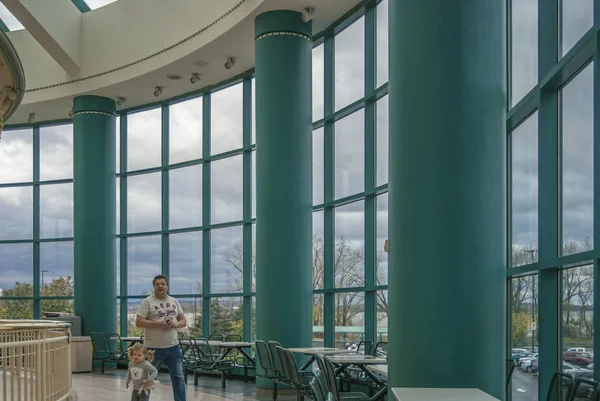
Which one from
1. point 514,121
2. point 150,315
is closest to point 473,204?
point 514,121

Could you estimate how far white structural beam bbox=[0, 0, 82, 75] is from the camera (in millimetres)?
13539

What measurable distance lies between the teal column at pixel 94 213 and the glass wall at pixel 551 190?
10747 mm

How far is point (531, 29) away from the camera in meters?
6.43

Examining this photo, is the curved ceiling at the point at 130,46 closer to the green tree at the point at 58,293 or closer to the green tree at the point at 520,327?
the green tree at the point at 58,293

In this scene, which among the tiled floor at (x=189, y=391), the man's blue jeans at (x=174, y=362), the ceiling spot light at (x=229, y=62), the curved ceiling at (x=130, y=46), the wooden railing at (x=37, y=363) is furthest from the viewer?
the ceiling spot light at (x=229, y=62)

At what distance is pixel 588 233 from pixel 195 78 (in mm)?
10145

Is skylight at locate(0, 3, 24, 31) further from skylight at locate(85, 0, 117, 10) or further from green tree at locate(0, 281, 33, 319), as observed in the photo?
green tree at locate(0, 281, 33, 319)

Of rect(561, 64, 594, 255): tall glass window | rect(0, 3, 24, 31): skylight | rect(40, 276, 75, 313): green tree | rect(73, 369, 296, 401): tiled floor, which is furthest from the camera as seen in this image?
rect(40, 276, 75, 313): green tree

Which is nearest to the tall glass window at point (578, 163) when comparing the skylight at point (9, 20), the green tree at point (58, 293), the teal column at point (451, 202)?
the teal column at point (451, 202)

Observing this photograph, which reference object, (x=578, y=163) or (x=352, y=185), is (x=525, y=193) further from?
(x=352, y=185)

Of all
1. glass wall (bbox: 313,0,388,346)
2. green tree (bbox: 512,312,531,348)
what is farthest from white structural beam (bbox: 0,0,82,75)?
green tree (bbox: 512,312,531,348)

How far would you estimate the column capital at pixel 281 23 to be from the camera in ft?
36.6

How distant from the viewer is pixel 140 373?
259 inches

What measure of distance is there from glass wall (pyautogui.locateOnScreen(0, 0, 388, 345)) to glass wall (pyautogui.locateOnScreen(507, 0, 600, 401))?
144 inches
